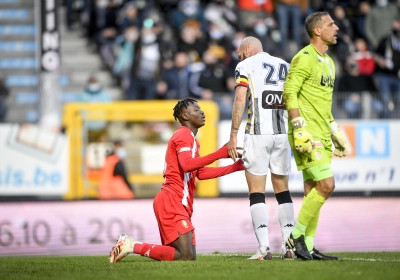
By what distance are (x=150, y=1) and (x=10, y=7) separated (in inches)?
146

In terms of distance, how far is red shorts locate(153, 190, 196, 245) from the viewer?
30.0 ft

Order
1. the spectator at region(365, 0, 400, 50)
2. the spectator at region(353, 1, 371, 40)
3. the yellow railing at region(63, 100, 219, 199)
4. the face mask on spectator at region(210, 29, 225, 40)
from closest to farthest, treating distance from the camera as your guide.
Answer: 1. the yellow railing at region(63, 100, 219, 199)
2. the face mask on spectator at region(210, 29, 225, 40)
3. the spectator at region(365, 0, 400, 50)
4. the spectator at region(353, 1, 371, 40)

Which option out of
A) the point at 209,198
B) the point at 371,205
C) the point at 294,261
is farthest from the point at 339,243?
the point at 294,261

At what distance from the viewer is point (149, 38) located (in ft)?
65.3

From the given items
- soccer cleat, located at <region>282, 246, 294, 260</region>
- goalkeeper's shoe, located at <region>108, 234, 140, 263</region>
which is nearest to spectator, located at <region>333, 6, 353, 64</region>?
soccer cleat, located at <region>282, 246, 294, 260</region>

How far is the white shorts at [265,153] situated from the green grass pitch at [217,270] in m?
1.00

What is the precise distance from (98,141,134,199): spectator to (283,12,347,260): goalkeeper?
25.6 feet

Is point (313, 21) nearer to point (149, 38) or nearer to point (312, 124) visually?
point (312, 124)

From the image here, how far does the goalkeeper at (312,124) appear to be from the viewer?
28.6 feet

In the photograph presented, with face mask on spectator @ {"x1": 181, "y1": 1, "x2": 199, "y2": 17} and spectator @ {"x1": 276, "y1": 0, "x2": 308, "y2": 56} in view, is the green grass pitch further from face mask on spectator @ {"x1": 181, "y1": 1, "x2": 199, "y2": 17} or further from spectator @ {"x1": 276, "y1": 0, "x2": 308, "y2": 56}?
face mask on spectator @ {"x1": 181, "y1": 1, "x2": 199, "y2": 17}

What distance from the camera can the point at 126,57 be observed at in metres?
20.2

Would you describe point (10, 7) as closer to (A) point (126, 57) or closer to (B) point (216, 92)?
(A) point (126, 57)

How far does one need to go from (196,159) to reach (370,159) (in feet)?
29.5

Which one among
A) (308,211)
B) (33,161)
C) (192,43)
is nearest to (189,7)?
(192,43)
